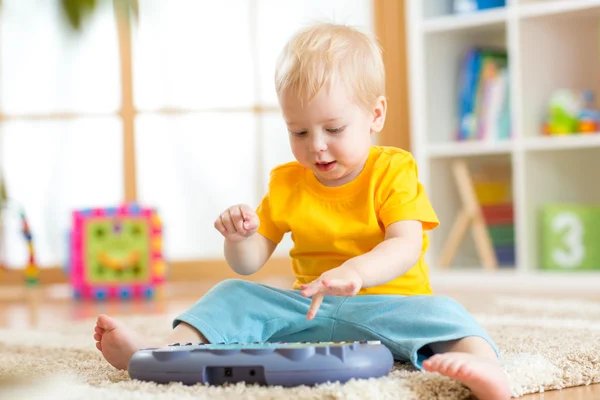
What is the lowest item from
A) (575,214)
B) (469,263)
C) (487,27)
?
(469,263)

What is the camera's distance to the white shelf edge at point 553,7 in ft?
7.18

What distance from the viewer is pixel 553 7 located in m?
2.23

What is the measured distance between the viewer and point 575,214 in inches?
89.0

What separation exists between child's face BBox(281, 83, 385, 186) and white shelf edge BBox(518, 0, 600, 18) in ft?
4.68

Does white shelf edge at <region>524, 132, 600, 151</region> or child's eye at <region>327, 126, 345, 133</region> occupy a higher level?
white shelf edge at <region>524, 132, 600, 151</region>

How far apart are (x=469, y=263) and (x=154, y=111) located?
1.18 m

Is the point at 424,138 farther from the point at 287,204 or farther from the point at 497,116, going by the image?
the point at 287,204

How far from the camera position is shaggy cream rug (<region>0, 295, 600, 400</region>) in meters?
0.72

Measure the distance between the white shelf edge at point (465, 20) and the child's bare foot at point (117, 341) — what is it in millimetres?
1725

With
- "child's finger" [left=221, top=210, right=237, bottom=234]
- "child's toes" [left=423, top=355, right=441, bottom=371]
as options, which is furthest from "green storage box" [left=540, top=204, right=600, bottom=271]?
"child's toes" [left=423, top=355, right=441, bottom=371]

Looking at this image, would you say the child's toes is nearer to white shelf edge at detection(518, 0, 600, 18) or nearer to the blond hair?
the blond hair

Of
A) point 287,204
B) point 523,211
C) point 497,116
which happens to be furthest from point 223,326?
point 497,116

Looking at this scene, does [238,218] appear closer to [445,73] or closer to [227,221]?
[227,221]

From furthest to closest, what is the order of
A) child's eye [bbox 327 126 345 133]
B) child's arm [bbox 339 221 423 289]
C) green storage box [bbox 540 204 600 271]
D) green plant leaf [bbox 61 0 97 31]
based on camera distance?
green storage box [bbox 540 204 600 271] < child's eye [bbox 327 126 345 133] < child's arm [bbox 339 221 423 289] < green plant leaf [bbox 61 0 97 31]
